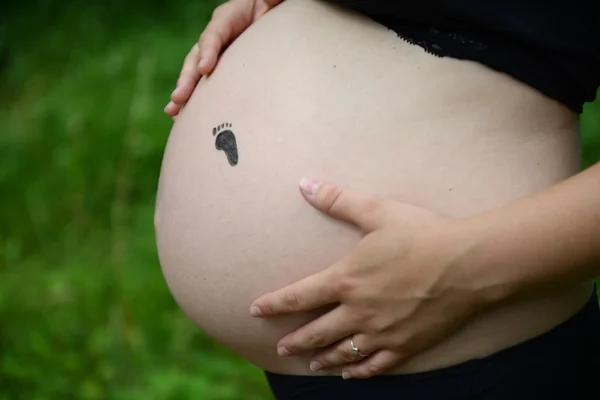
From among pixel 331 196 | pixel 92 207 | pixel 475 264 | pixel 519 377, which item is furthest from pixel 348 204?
pixel 92 207

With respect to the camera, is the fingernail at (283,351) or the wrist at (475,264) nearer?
the wrist at (475,264)

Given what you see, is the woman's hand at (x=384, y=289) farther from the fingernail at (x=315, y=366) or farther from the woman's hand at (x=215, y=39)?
the woman's hand at (x=215, y=39)

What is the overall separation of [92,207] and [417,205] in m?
1.57

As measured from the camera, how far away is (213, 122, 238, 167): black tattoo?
786 millimetres

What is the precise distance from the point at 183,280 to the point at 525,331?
0.36 m

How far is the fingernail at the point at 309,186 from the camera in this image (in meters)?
0.72

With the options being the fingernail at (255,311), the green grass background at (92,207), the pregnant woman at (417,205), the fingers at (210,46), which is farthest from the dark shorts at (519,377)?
the green grass background at (92,207)

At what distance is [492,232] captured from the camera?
659 mm

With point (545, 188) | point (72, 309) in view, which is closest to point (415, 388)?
point (545, 188)

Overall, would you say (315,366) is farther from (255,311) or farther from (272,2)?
(272,2)

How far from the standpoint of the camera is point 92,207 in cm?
213

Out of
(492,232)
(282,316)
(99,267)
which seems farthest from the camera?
(99,267)

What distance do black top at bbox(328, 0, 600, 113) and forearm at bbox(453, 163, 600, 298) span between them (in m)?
0.11

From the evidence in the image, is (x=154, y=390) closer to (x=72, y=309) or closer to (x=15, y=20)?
(x=72, y=309)
